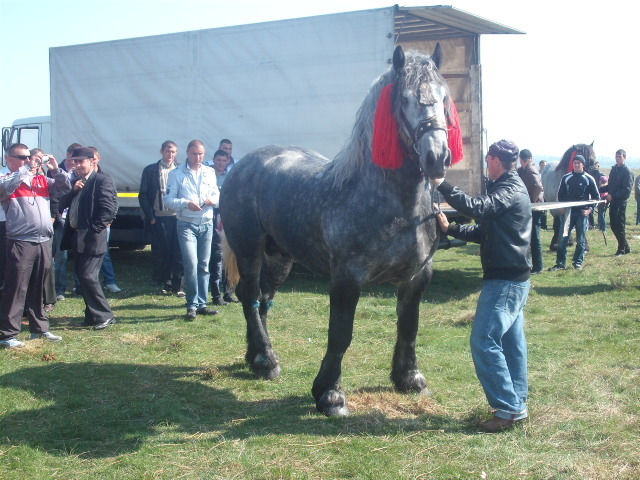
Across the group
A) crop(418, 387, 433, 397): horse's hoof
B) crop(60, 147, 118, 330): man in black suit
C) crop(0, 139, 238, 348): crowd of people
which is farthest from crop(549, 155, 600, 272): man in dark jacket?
crop(60, 147, 118, 330): man in black suit

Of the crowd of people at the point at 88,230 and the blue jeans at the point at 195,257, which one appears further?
the blue jeans at the point at 195,257

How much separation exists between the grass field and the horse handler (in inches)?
10.4

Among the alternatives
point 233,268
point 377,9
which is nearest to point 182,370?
point 233,268

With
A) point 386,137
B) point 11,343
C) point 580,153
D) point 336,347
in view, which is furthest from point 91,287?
point 580,153

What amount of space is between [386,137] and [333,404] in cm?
195

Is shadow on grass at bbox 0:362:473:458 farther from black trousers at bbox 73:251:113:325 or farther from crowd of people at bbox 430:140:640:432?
black trousers at bbox 73:251:113:325

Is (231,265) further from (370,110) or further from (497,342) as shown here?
(497,342)

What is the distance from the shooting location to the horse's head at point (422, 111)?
3.62 metres

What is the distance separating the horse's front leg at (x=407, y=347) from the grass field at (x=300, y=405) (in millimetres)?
141

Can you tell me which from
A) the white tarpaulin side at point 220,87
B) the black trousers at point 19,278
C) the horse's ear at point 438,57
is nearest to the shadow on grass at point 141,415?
the black trousers at point 19,278

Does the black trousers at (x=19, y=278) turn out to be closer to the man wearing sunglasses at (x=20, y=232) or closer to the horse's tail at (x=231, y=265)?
the man wearing sunglasses at (x=20, y=232)

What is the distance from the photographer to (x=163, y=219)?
9359mm

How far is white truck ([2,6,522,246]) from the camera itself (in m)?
9.59

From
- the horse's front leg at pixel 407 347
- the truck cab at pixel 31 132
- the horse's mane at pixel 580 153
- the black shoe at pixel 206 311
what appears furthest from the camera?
the truck cab at pixel 31 132
